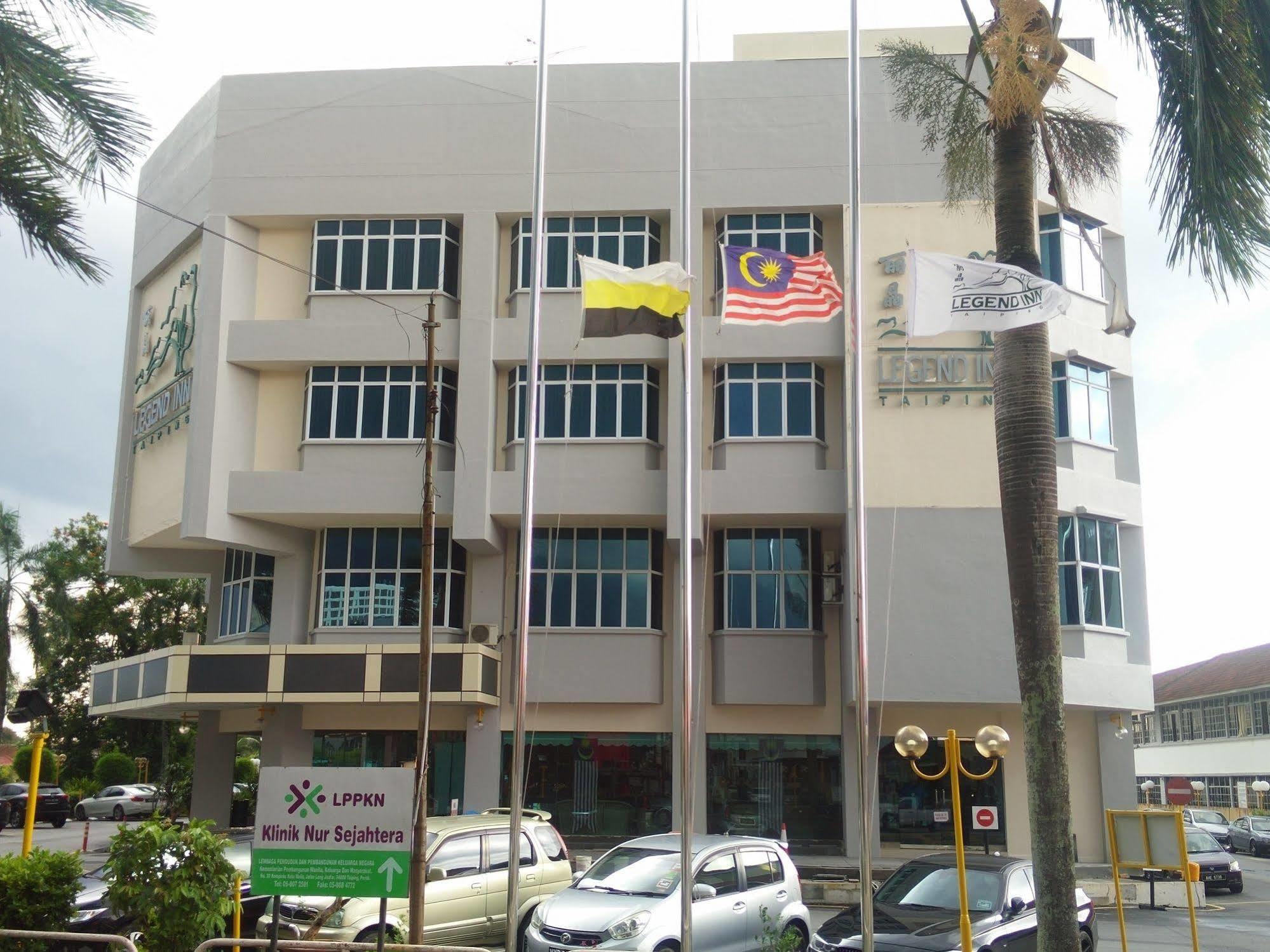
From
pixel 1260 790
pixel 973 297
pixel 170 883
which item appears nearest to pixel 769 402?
pixel 973 297

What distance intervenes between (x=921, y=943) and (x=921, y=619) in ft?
45.1

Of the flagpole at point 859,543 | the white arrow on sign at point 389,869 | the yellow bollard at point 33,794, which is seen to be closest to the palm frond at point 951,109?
the flagpole at point 859,543

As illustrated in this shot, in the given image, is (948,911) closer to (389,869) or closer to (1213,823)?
(389,869)

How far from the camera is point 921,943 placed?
13.2 meters

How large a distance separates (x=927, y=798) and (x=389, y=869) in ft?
67.4

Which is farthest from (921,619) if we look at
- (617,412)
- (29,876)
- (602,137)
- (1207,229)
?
(29,876)

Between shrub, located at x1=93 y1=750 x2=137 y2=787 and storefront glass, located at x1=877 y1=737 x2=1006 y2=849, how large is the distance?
36720 mm

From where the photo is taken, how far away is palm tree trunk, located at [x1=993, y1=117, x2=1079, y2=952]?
11.8 meters

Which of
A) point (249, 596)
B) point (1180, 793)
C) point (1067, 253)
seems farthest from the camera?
point (1180, 793)

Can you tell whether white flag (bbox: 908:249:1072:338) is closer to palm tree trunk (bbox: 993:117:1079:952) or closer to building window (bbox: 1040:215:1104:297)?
palm tree trunk (bbox: 993:117:1079:952)

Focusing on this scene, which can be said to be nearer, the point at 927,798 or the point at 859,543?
the point at 859,543

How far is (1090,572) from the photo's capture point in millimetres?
27312

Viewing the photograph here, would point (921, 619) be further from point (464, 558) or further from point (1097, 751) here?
point (464, 558)

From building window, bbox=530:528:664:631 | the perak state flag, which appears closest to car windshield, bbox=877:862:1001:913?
the perak state flag
